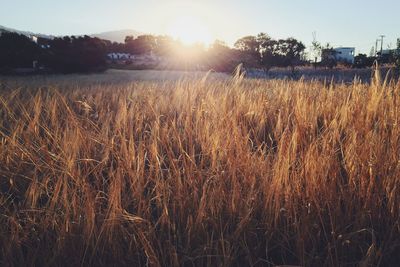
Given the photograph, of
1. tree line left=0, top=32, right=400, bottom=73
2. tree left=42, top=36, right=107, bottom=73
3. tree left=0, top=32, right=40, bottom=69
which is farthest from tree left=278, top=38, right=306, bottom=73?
tree left=0, top=32, right=40, bottom=69

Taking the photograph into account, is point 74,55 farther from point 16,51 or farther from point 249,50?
point 249,50

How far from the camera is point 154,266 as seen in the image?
106cm

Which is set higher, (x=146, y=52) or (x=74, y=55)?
(x=146, y=52)

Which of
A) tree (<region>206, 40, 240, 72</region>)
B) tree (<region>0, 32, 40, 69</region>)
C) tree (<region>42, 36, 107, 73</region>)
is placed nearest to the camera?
tree (<region>0, 32, 40, 69</region>)

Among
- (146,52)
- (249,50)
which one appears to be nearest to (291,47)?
(249,50)

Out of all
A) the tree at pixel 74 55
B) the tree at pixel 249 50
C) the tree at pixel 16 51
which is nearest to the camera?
the tree at pixel 16 51

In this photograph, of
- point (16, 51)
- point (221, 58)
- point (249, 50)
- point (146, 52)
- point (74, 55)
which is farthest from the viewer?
point (146, 52)

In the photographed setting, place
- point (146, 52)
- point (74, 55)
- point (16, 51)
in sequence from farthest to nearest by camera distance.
Answer: point (146, 52) < point (74, 55) < point (16, 51)

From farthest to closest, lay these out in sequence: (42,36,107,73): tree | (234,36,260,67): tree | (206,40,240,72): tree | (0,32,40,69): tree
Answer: (234,36,260,67): tree → (206,40,240,72): tree → (42,36,107,73): tree → (0,32,40,69): tree

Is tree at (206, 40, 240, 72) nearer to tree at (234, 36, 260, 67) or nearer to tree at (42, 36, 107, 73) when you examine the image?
tree at (234, 36, 260, 67)

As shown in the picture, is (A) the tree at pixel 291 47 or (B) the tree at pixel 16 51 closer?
(B) the tree at pixel 16 51

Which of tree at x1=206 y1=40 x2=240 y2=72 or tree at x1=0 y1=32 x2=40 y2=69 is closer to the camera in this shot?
tree at x1=0 y1=32 x2=40 y2=69

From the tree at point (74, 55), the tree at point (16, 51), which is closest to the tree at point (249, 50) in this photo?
the tree at point (74, 55)

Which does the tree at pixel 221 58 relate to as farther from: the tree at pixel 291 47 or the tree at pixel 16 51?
the tree at pixel 16 51
